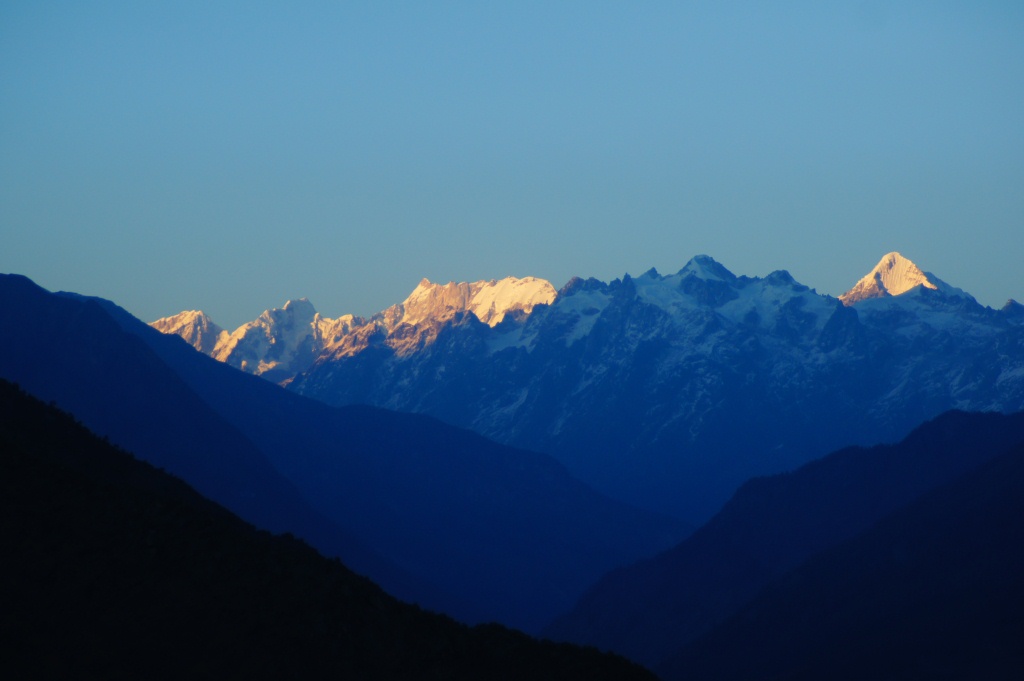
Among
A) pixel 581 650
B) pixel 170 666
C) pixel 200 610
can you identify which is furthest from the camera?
pixel 581 650

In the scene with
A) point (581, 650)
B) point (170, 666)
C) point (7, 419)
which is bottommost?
point (170, 666)

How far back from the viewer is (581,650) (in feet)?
291

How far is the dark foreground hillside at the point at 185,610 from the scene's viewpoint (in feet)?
258

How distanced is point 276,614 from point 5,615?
44.5 feet

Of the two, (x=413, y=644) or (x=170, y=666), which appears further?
(x=413, y=644)

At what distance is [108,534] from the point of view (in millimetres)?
88375

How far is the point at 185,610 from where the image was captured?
8306 centimetres

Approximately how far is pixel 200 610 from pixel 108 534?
8.50 meters

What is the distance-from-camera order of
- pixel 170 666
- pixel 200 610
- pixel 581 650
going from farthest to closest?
pixel 581 650 < pixel 200 610 < pixel 170 666

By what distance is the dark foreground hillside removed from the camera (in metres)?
78.7

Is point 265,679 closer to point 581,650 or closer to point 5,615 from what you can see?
point 5,615

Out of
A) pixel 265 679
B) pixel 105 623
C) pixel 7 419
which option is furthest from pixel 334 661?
pixel 7 419

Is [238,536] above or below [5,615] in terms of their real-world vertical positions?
above

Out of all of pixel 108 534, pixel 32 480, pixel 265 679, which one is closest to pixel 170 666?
pixel 265 679
